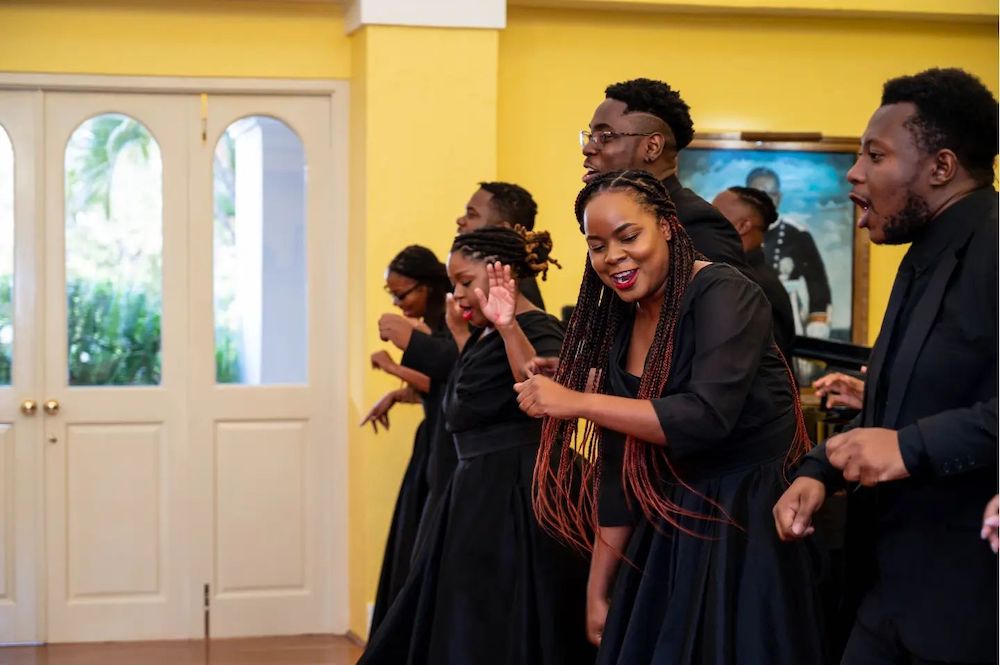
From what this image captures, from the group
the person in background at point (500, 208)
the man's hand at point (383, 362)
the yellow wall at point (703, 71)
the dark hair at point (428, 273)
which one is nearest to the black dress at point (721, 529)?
the person in background at point (500, 208)

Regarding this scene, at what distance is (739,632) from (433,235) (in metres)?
3.21

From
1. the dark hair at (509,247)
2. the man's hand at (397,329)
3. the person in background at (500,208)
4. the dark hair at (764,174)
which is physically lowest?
the man's hand at (397,329)

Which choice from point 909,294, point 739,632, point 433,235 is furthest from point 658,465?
point 433,235

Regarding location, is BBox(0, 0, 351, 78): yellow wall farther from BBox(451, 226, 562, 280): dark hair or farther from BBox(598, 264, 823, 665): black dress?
BBox(598, 264, 823, 665): black dress

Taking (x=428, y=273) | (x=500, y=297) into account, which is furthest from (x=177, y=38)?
(x=500, y=297)

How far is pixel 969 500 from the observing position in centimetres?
219

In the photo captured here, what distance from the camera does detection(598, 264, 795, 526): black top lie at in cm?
260

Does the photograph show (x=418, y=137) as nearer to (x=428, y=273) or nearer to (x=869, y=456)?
(x=428, y=273)

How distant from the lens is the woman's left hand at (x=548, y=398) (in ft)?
8.87

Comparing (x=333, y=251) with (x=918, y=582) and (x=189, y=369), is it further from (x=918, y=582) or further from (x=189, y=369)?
(x=918, y=582)

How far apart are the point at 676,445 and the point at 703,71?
3.72m

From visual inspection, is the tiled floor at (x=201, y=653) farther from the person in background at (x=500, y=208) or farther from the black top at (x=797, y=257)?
the black top at (x=797, y=257)

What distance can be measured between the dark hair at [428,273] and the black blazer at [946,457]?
9.06 feet

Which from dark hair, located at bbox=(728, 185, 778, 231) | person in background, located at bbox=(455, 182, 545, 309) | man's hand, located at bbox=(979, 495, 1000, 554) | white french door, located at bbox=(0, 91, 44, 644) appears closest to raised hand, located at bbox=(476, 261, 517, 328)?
person in background, located at bbox=(455, 182, 545, 309)
